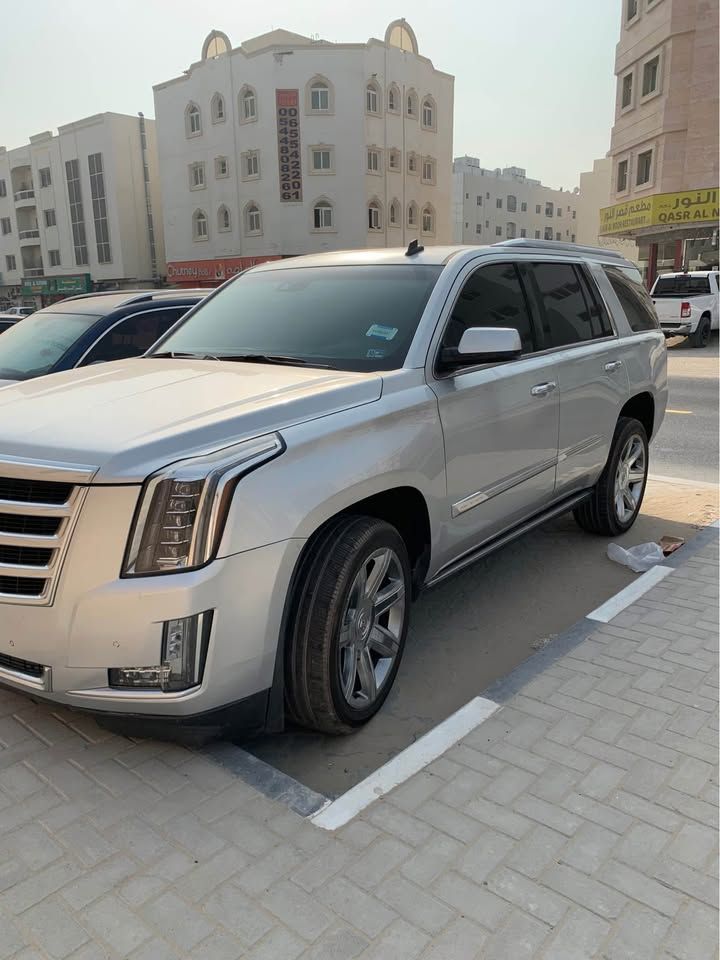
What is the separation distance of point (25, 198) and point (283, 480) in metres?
73.1

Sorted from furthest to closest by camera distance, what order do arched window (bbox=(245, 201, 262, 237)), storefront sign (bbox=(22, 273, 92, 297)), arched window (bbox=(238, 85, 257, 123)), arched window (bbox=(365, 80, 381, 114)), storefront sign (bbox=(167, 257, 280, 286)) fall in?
→ storefront sign (bbox=(22, 273, 92, 297)) < storefront sign (bbox=(167, 257, 280, 286)) < arched window (bbox=(245, 201, 262, 237)) < arched window (bbox=(238, 85, 257, 123)) < arched window (bbox=(365, 80, 381, 114))

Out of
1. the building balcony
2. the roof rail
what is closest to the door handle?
the roof rail

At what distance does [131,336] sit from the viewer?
6.35m

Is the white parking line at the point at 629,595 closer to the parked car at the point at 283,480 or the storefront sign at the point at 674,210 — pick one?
the parked car at the point at 283,480

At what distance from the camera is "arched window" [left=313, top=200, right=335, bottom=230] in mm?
47156

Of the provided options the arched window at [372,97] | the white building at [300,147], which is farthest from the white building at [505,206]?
the arched window at [372,97]

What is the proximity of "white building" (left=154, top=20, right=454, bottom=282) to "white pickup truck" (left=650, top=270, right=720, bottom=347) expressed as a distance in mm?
28146

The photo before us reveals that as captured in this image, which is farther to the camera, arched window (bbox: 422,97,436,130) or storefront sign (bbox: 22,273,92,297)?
storefront sign (bbox: 22,273,92,297)

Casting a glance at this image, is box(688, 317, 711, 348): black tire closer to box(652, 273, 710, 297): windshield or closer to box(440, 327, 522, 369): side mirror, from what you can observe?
box(652, 273, 710, 297): windshield

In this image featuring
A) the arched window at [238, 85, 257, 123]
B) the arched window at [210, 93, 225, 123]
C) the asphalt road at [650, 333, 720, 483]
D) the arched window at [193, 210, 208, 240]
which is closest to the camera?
the asphalt road at [650, 333, 720, 483]

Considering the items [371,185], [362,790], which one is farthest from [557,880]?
[371,185]

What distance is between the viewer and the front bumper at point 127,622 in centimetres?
233

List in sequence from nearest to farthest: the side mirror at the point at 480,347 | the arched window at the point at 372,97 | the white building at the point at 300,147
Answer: the side mirror at the point at 480,347
the white building at the point at 300,147
the arched window at the point at 372,97

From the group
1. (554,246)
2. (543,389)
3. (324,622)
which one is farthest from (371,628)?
(554,246)
